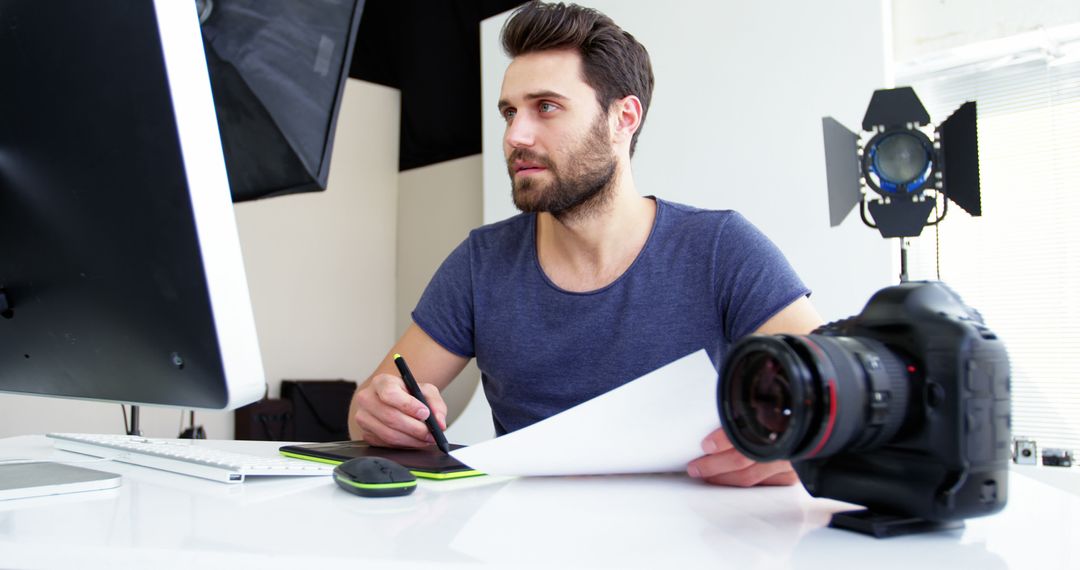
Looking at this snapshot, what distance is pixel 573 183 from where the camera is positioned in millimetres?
1383

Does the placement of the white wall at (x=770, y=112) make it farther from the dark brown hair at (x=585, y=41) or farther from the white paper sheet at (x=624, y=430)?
the white paper sheet at (x=624, y=430)

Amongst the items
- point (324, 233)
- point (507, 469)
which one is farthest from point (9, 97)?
point (324, 233)

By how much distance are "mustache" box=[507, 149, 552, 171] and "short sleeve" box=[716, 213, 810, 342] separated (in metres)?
0.33

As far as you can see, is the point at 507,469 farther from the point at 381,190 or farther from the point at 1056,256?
the point at 381,190

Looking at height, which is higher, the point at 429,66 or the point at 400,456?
the point at 429,66

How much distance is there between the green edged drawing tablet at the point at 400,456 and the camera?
764mm

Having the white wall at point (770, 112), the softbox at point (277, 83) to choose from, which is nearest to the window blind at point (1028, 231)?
the white wall at point (770, 112)

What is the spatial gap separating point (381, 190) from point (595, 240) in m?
3.41

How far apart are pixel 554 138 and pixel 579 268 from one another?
0.24m

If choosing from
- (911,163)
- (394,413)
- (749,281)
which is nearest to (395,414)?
(394,413)

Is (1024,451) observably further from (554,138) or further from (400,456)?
(400,456)

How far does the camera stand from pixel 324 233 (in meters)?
4.32

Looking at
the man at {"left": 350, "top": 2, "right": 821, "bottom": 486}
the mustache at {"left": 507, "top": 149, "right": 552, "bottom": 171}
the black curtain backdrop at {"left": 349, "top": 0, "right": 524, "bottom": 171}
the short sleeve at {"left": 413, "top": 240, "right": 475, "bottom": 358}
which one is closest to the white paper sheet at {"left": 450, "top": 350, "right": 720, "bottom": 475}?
the man at {"left": 350, "top": 2, "right": 821, "bottom": 486}

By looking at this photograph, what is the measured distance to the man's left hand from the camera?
0.71 meters
